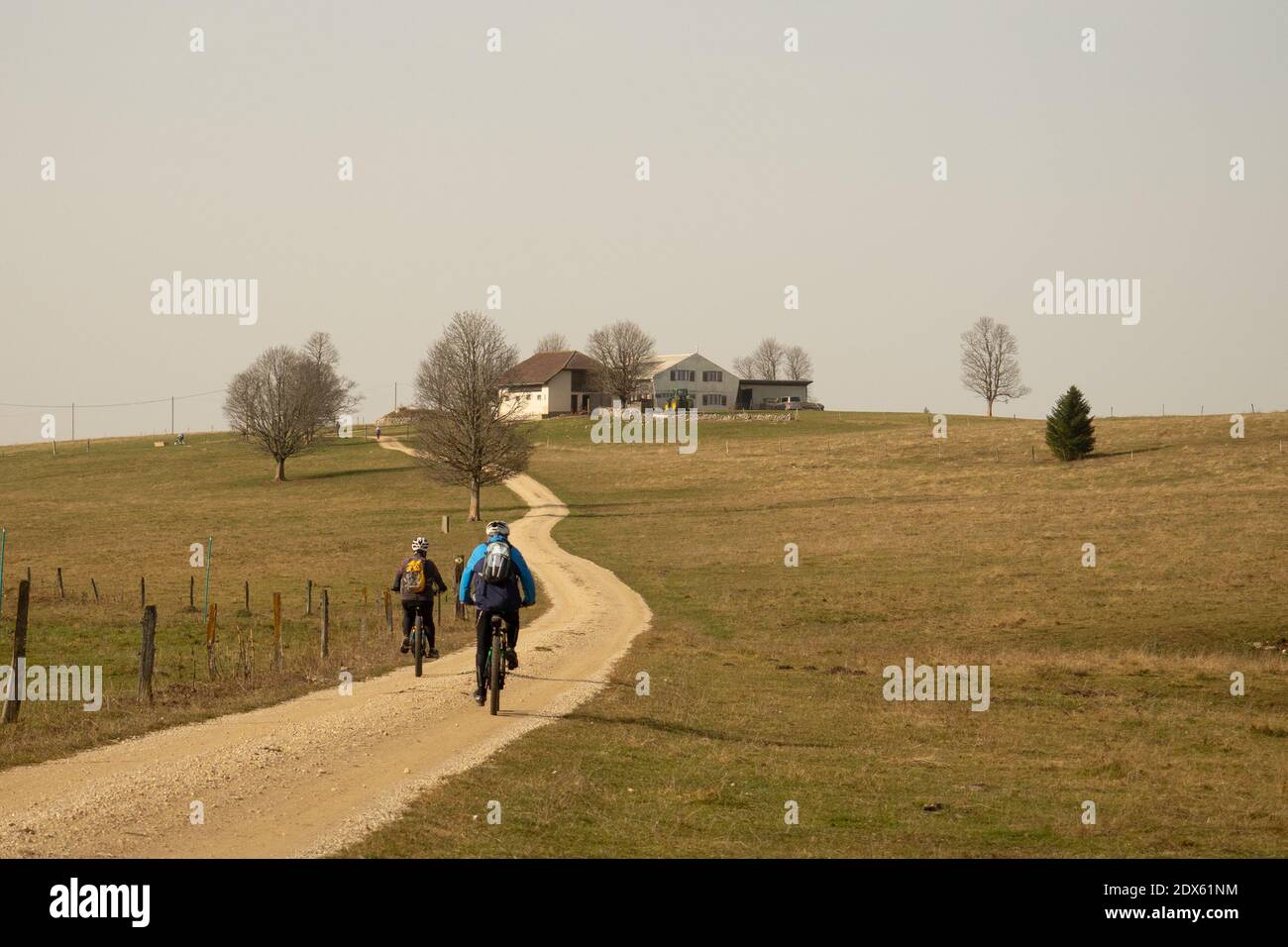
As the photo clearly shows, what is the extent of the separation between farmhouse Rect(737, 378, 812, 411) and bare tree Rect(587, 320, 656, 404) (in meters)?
16.4

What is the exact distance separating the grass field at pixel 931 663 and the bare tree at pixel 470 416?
6.02 meters

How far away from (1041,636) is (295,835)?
97.9ft

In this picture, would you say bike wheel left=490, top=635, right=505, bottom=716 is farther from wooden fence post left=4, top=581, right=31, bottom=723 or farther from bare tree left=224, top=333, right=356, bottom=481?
bare tree left=224, top=333, right=356, bottom=481

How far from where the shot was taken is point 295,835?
10.4 meters

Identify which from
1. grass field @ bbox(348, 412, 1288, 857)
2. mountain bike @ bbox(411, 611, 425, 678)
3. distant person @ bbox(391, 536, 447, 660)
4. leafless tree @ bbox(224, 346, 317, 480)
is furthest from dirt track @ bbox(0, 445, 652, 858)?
leafless tree @ bbox(224, 346, 317, 480)

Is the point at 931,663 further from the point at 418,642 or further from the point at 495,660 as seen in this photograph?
the point at 495,660

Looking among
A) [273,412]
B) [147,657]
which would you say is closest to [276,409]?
[273,412]

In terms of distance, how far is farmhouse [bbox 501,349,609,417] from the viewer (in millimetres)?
150750

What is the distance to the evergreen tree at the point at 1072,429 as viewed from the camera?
86.3 m

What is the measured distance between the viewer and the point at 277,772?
13.0 metres

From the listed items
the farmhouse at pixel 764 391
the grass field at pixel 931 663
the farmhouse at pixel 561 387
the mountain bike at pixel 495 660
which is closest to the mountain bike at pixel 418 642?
the grass field at pixel 931 663

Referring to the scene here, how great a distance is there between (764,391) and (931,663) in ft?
465

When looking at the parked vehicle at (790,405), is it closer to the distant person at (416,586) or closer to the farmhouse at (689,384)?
the farmhouse at (689,384)
